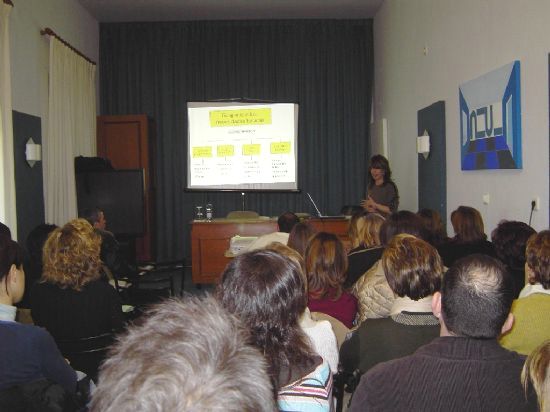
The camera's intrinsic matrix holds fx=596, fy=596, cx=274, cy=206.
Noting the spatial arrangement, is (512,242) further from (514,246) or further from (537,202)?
(537,202)

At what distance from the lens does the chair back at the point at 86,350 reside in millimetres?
2467

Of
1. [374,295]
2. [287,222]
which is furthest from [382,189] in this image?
[374,295]

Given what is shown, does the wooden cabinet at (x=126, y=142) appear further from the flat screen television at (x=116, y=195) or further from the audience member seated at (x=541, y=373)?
the audience member seated at (x=541, y=373)

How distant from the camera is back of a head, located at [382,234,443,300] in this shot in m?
2.07

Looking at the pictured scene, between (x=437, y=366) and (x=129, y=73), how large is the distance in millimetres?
7884

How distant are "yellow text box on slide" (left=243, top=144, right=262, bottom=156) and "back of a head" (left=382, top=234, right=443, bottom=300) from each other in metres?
5.67

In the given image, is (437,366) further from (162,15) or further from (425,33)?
(162,15)

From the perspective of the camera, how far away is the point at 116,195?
6.73 metres

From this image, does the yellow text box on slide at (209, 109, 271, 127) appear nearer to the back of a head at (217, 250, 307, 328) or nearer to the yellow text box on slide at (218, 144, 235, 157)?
the yellow text box on slide at (218, 144, 235, 157)

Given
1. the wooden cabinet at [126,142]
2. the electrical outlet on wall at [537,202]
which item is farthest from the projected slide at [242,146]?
the electrical outlet on wall at [537,202]

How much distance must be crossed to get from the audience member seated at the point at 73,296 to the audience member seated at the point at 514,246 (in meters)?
1.88

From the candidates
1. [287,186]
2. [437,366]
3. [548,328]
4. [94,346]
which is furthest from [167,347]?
[287,186]

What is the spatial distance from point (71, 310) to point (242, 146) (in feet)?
17.4

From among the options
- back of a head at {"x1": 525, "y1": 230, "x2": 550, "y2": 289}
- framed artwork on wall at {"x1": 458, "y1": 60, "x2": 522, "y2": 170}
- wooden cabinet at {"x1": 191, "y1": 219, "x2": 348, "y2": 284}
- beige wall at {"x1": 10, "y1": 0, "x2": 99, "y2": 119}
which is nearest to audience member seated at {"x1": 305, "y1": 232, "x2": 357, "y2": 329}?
A: back of a head at {"x1": 525, "y1": 230, "x2": 550, "y2": 289}
